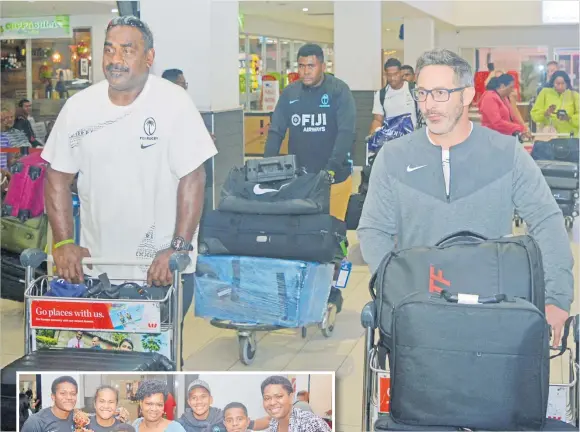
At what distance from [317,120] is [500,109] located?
4162 millimetres

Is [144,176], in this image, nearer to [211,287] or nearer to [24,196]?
[211,287]

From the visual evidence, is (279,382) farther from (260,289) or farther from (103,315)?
(260,289)

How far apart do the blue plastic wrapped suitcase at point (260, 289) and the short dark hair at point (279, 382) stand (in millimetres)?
2571

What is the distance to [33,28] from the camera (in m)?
17.9

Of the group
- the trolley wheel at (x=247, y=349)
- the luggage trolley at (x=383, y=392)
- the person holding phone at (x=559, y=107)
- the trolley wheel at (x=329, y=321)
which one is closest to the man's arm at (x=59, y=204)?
the luggage trolley at (x=383, y=392)

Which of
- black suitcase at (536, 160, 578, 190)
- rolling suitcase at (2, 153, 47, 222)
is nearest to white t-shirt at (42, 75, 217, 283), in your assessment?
rolling suitcase at (2, 153, 47, 222)

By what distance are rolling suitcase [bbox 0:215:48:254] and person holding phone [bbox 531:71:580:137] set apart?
7.33 m

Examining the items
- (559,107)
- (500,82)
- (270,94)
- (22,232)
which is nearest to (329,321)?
(22,232)

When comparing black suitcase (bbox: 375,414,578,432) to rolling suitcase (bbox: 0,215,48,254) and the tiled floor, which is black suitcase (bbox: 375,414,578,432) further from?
rolling suitcase (bbox: 0,215,48,254)

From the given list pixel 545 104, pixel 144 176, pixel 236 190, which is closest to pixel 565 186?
pixel 545 104

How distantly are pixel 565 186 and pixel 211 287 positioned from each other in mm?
5206

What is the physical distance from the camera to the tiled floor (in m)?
5.25

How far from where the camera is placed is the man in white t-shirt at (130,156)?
3.57 metres

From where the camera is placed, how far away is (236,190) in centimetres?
530
